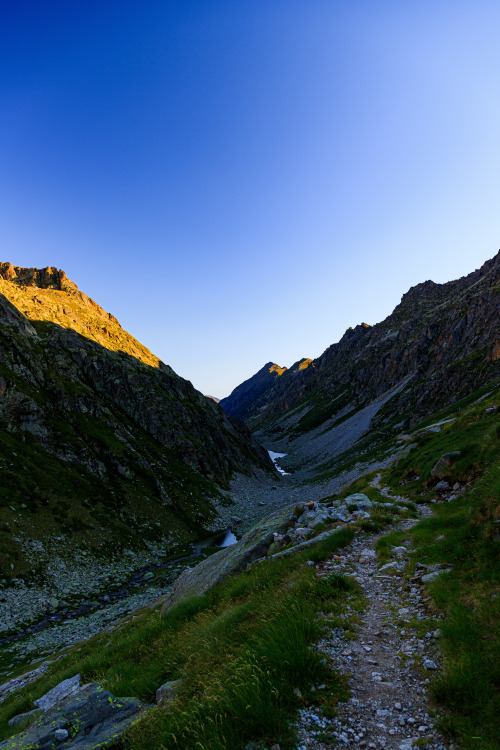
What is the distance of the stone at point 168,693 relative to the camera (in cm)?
698

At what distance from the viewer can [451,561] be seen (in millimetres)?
9602

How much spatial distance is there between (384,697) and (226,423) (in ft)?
452

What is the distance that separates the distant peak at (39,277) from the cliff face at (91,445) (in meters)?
17.8

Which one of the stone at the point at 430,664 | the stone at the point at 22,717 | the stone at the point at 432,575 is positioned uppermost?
the stone at the point at 430,664

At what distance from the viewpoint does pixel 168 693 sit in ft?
24.3

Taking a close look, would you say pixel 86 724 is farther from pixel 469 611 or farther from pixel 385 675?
pixel 469 611

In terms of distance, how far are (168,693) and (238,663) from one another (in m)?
2.44

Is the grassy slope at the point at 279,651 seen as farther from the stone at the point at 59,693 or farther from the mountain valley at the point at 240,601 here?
the stone at the point at 59,693

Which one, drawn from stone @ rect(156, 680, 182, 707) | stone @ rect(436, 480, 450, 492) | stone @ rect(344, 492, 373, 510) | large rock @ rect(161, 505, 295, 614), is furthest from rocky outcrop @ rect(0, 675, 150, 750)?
stone @ rect(436, 480, 450, 492)

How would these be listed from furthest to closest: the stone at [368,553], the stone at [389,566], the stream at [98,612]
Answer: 1. the stream at [98,612]
2. the stone at [368,553]
3. the stone at [389,566]

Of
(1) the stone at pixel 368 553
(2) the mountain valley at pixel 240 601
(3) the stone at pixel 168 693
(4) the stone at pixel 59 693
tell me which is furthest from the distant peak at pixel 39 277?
(3) the stone at pixel 168 693

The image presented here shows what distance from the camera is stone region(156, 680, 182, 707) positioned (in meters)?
6.98

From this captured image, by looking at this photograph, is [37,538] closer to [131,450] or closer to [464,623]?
[131,450]

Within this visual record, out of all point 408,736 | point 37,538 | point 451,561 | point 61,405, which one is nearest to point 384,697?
point 408,736
